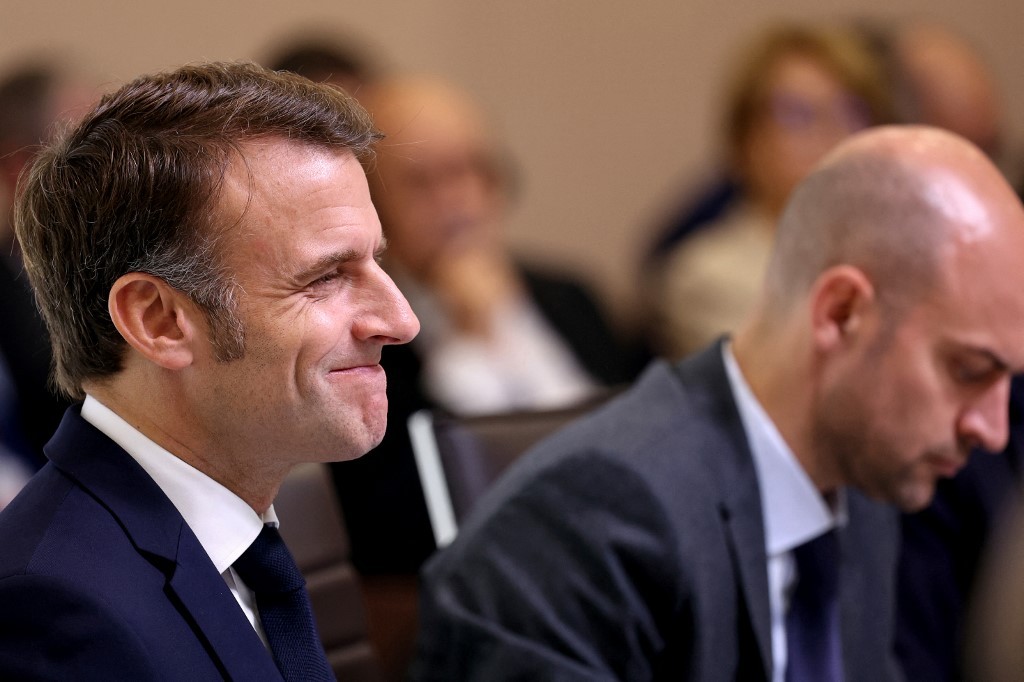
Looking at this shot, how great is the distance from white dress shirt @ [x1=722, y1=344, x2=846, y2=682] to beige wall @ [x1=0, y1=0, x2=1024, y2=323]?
302 centimetres

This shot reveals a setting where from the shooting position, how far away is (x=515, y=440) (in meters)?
1.90

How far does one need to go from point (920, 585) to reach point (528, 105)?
3129 mm

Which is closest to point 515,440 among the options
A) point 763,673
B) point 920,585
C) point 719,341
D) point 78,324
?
point 719,341

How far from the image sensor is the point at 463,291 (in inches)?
118

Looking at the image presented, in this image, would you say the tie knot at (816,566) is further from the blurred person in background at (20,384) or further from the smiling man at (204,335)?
the blurred person in background at (20,384)


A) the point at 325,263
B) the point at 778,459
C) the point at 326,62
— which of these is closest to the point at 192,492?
the point at 325,263

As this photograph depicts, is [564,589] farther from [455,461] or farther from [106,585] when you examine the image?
[106,585]

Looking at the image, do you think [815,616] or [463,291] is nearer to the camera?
[815,616]

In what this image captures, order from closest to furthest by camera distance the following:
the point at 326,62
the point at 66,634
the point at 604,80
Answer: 1. the point at 66,634
2. the point at 326,62
3. the point at 604,80

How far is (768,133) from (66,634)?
2.53 meters

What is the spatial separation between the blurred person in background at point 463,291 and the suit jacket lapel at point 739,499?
1.04 meters

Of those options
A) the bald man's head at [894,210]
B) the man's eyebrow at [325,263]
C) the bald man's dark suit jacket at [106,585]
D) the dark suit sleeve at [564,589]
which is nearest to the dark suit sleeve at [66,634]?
the bald man's dark suit jacket at [106,585]

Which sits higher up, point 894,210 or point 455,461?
point 894,210

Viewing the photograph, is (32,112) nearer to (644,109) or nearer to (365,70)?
(365,70)
